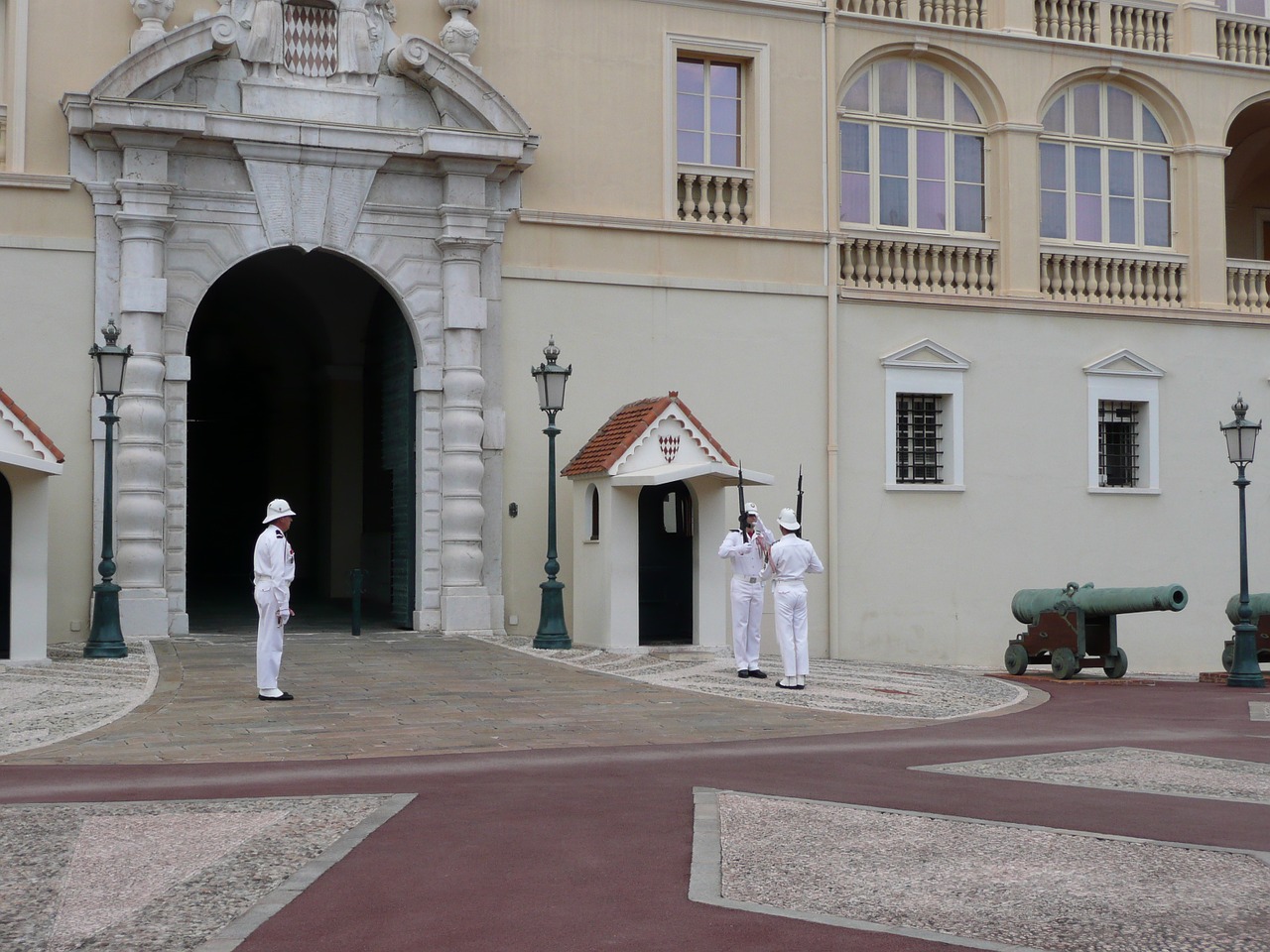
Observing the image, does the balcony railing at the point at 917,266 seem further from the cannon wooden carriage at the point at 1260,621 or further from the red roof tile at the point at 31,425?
the red roof tile at the point at 31,425

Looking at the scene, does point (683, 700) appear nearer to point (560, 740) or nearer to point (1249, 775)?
point (560, 740)

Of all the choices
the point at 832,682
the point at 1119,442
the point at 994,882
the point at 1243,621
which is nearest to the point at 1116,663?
the point at 1243,621

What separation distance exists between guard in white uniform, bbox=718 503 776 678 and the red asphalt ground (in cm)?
334

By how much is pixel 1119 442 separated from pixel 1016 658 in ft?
20.1

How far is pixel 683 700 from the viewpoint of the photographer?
14336 millimetres

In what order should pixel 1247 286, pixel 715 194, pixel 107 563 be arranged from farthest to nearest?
1. pixel 1247 286
2. pixel 715 194
3. pixel 107 563

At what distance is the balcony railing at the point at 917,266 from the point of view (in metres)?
22.5

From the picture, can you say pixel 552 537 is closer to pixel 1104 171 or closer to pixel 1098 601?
pixel 1098 601

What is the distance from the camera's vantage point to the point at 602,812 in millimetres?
Result: 8562

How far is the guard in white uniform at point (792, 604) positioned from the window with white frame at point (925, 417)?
22.9ft

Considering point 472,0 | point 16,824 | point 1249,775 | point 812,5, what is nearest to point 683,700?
point 1249,775

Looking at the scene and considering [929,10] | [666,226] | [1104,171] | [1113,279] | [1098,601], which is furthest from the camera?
[1104,171]

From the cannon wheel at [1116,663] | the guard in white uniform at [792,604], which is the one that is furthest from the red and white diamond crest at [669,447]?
the cannon wheel at [1116,663]

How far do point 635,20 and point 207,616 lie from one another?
32.3 ft
